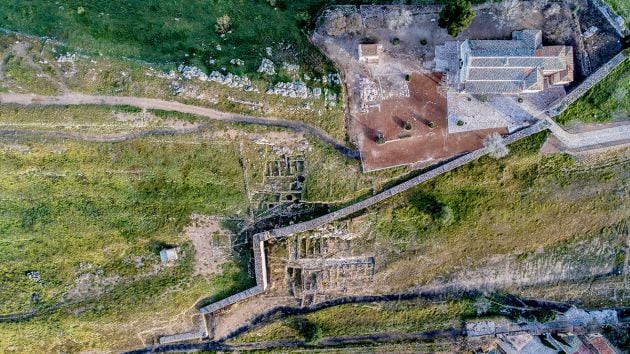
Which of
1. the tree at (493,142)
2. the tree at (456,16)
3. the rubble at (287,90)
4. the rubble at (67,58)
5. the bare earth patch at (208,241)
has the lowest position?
the bare earth patch at (208,241)

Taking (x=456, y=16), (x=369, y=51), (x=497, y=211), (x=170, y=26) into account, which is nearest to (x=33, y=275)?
(x=170, y=26)

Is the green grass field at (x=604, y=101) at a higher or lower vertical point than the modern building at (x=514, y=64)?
lower

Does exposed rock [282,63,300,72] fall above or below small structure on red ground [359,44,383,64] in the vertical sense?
below

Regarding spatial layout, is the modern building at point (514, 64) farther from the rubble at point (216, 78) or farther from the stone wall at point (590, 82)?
the rubble at point (216, 78)

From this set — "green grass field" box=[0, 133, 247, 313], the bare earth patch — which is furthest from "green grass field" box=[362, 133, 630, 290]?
"green grass field" box=[0, 133, 247, 313]

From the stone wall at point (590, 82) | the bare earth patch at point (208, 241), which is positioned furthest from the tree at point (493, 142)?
the bare earth patch at point (208, 241)

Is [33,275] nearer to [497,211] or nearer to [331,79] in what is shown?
[331,79]

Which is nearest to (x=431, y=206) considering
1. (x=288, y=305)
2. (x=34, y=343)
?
(x=288, y=305)

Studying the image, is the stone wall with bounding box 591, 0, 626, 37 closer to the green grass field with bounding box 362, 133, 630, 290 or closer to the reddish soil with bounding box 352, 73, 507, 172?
the green grass field with bounding box 362, 133, 630, 290

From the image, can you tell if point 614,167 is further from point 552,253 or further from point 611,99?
point 552,253
